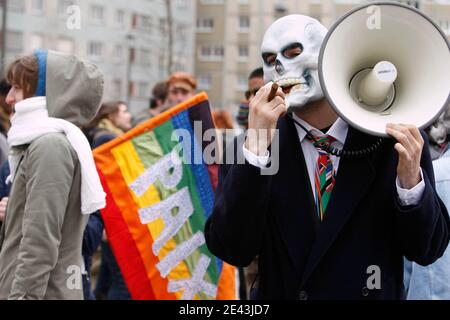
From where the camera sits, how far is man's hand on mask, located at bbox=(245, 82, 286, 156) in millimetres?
2434

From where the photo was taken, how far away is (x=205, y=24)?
52.6 metres

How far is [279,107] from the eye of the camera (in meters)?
2.45

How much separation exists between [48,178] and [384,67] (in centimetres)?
147

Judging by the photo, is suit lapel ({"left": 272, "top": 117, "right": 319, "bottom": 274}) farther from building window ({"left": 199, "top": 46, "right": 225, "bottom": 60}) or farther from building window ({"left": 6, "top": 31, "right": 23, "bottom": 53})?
building window ({"left": 199, "top": 46, "right": 225, "bottom": 60})

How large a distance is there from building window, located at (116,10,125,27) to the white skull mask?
132ft

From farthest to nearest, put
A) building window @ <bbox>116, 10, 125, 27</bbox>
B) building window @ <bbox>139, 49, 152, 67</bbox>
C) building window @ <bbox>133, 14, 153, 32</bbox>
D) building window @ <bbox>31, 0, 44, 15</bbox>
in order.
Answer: building window @ <bbox>139, 49, 152, 67</bbox>
building window @ <bbox>133, 14, 153, 32</bbox>
building window @ <bbox>116, 10, 125, 27</bbox>
building window @ <bbox>31, 0, 44, 15</bbox>

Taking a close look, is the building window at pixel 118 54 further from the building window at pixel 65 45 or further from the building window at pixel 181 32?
the building window at pixel 181 32

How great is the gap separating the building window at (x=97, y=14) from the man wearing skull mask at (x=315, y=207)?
39248mm

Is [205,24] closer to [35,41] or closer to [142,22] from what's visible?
[142,22]

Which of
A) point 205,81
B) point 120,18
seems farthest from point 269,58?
point 205,81

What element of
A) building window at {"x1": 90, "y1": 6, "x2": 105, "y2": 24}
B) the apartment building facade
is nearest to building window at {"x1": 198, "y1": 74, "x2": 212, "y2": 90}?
the apartment building facade

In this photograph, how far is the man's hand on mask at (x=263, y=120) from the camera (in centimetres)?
243

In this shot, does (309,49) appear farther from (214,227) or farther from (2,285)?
(2,285)

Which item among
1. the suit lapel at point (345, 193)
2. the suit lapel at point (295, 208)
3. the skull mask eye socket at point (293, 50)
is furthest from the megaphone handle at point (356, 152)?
the skull mask eye socket at point (293, 50)
